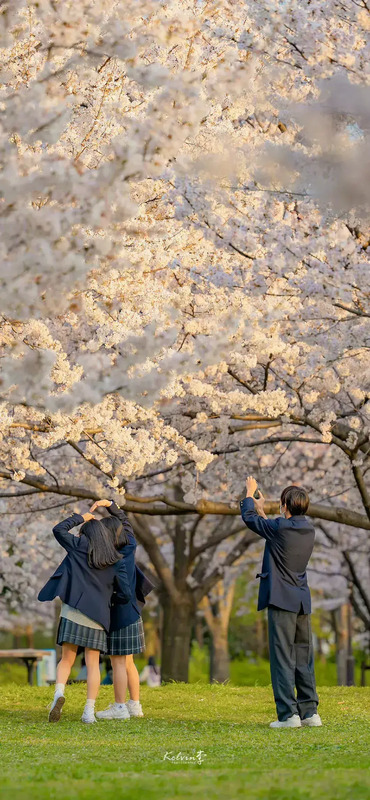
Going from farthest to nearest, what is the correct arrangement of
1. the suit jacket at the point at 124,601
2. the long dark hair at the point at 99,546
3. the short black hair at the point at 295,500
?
the suit jacket at the point at 124,601, the long dark hair at the point at 99,546, the short black hair at the point at 295,500

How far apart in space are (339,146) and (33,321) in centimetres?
255

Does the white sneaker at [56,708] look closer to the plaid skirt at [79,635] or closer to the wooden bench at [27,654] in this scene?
the plaid skirt at [79,635]

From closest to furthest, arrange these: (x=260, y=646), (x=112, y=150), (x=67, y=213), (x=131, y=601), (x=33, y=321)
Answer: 1. (x=67, y=213)
2. (x=112, y=150)
3. (x=33, y=321)
4. (x=131, y=601)
5. (x=260, y=646)

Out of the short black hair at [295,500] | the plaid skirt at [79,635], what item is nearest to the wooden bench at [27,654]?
the plaid skirt at [79,635]

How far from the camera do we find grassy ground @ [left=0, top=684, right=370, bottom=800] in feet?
14.1

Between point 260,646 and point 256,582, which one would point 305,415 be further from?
point 260,646

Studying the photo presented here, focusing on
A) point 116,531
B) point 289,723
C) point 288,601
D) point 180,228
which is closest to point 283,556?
point 288,601

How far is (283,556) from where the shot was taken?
7.57 metres

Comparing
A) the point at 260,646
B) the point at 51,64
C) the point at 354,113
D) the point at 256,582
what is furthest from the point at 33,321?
the point at 260,646

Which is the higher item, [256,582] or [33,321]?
[33,321]

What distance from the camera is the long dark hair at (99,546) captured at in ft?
26.3

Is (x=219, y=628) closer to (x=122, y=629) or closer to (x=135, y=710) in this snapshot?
(x=135, y=710)

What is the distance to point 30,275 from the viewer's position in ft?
15.4

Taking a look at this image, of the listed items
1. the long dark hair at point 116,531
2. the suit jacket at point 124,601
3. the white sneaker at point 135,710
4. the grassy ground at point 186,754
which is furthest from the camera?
the white sneaker at point 135,710
